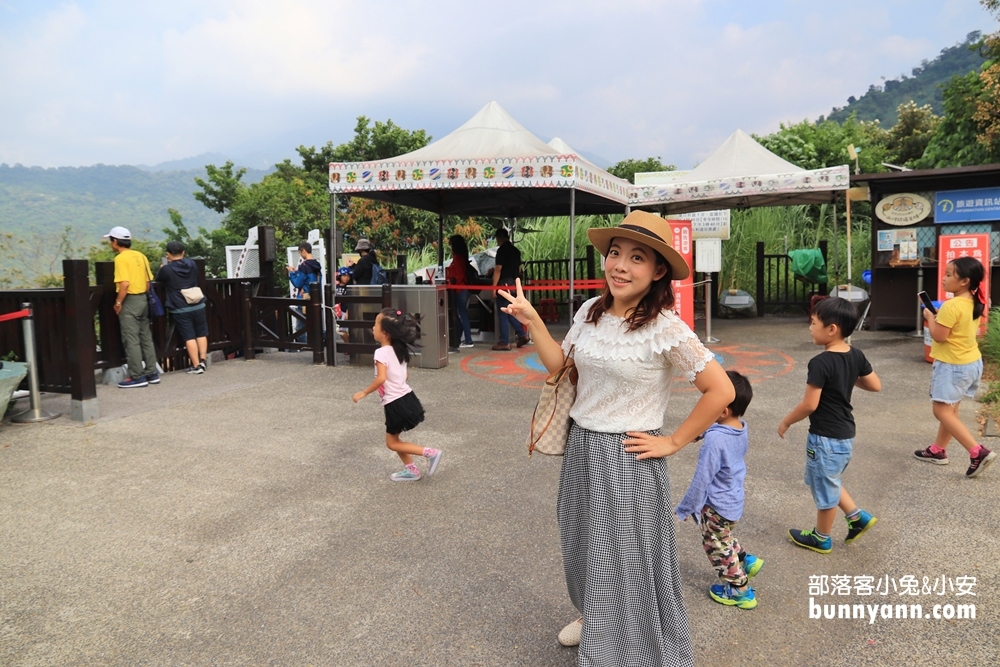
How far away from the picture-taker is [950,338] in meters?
A: 4.73

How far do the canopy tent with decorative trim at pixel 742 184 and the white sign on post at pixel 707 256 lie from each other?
1116 mm

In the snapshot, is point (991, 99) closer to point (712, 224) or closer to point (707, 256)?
point (712, 224)

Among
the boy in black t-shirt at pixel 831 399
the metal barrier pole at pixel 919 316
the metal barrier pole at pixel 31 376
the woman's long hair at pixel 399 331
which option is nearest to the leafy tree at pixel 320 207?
the metal barrier pole at pixel 919 316

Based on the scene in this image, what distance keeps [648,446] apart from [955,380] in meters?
3.49

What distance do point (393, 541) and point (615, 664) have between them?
1788mm

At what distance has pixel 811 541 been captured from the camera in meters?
3.67

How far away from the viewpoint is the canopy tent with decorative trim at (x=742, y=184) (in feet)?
37.3

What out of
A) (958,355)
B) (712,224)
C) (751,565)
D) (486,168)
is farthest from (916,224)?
(751,565)

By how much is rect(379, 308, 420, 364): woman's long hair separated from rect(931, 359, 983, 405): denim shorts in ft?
11.7

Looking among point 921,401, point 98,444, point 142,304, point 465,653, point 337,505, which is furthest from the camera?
point 142,304

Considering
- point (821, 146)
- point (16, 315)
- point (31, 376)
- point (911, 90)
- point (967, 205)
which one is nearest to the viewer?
point (16, 315)

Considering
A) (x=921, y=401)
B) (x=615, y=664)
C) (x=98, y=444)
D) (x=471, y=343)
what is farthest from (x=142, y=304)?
(x=921, y=401)

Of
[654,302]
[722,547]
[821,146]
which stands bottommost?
[722,547]

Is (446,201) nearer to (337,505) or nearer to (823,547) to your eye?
(337,505)
